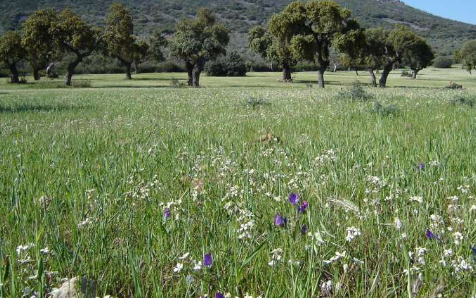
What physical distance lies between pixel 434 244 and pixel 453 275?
1.05 feet

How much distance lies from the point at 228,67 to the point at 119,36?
1159 inches

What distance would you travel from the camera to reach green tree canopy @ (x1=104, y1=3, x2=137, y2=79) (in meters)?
53.0

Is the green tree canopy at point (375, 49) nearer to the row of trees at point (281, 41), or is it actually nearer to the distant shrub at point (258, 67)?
the row of trees at point (281, 41)

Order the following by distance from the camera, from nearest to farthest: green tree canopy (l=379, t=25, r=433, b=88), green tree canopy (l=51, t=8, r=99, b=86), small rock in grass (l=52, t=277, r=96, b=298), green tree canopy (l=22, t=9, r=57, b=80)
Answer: small rock in grass (l=52, t=277, r=96, b=298), green tree canopy (l=51, t=8, r=99, b=86), green tree canopy (l=22, t=9, r=57, b=80), green tree canopy (l=379, t=25, r=433, b=88)

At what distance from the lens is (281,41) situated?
160ft

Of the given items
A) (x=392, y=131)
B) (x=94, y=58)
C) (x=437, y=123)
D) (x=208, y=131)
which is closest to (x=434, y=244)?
(x=392, y=131)

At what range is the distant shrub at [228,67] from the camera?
262 feet

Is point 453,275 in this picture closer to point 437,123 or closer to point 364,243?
point 364,243

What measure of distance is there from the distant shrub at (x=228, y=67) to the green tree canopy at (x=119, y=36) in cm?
2212

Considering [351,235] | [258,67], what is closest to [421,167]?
[351,235]

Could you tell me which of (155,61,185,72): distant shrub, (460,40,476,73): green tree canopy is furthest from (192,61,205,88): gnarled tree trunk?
(155,61,185,72): distant shrub

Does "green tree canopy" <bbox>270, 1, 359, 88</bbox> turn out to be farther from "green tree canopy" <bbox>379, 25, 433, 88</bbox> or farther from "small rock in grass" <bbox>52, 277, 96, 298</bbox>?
"small rock in grass" <bbox>52, 277, 96, 298</bbox>

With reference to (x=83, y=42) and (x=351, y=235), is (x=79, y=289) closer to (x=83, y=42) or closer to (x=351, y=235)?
(x=351, y=235)

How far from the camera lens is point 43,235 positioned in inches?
98.7
